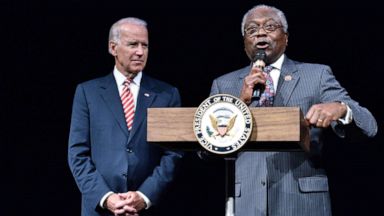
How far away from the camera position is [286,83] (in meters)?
3.02

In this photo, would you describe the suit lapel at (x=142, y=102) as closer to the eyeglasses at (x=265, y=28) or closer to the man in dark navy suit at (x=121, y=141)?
the man in dark navy suit at (x=121, y=141)

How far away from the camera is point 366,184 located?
4168 mm

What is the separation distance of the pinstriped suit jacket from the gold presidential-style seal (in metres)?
0.61

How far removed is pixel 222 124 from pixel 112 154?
108cm

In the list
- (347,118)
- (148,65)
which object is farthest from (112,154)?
(148,65)

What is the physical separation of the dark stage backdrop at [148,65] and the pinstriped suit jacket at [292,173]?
125 centimetres

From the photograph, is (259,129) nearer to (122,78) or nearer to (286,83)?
(286,83)

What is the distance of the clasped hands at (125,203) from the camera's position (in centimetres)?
321

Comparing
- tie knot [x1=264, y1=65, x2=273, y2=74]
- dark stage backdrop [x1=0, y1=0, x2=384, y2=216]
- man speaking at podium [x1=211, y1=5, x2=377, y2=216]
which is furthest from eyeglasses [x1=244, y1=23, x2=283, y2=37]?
dark stage backdrop [x1=0, y1=0, x2=384, y2=216]

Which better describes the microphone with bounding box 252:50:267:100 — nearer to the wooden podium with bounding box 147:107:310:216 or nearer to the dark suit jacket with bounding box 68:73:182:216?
the wooden podium with bounding box 147:107:310:216

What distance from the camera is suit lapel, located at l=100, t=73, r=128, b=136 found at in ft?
11.1

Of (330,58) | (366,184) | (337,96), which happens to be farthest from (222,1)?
(337,96)

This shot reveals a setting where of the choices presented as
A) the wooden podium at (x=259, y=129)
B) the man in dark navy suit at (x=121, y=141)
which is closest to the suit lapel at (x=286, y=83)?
the wooden podium at (x=259, y=129)

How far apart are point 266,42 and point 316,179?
533mm
